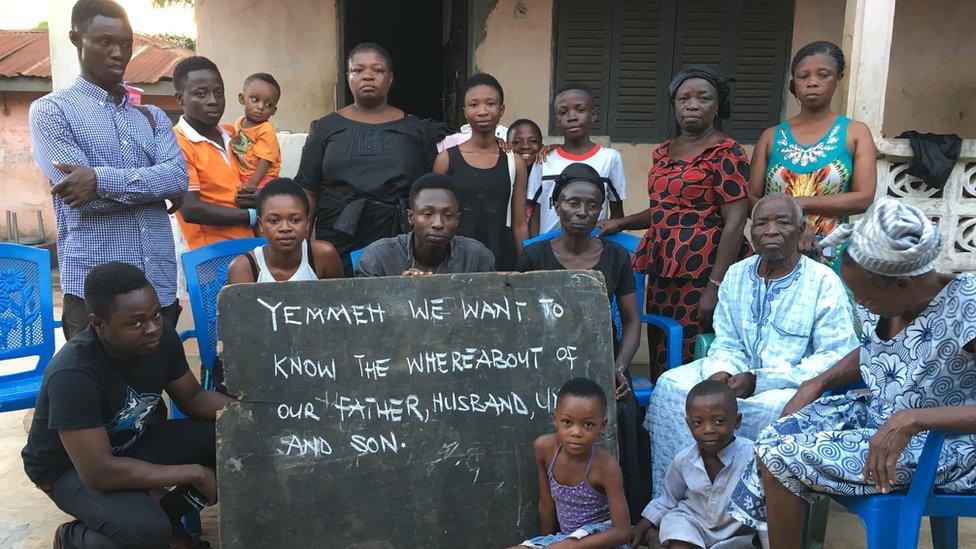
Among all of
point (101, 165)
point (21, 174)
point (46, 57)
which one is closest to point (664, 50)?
point (101, 165)

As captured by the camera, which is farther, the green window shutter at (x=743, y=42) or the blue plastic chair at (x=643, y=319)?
the green window shutter at (x=743, y=42)

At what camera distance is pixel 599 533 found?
282 cm

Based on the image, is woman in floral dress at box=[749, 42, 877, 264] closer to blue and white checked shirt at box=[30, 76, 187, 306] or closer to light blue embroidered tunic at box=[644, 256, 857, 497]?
light blue embroidered tunic at box=[644, 256, 857, 497]

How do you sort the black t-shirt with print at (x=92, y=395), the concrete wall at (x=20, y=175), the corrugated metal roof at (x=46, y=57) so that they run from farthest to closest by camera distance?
the concrete wall at (x=20, y=175)
the corrugated metal roof at (x=46, y=57)
the black t-shirt with print at (x=92, y=395)

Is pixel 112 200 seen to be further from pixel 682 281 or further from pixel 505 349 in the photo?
pixel 682 281

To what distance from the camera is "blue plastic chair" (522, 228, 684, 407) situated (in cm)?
366

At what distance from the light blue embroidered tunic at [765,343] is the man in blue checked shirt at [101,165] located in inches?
91.6

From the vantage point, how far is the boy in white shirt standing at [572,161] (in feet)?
14.1

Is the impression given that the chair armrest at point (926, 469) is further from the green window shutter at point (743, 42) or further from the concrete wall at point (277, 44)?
the concrete wall at point (277, 44)

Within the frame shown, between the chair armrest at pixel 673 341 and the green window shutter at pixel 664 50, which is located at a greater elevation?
the green window shutter at pixel 664 50

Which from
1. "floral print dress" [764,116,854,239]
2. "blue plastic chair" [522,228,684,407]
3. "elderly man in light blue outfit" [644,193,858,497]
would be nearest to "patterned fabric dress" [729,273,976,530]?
"elderly man in light blue outfit" [644,193,858,497]

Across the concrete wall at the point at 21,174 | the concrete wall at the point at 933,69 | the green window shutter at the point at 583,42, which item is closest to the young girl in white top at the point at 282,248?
the green window shutter at the point at 583,42

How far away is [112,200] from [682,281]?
2629 mm

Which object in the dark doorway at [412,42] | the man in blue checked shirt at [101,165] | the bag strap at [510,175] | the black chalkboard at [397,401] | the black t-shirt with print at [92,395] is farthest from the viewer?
the dark doorway at [412,42]
